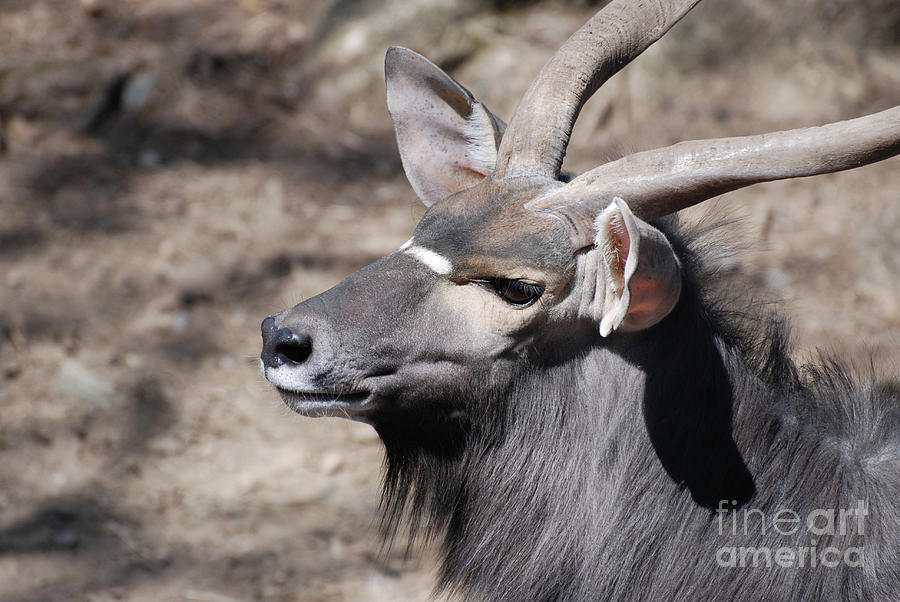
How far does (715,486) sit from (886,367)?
256cm

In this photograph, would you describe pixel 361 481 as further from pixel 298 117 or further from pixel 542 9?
pixel 542 9

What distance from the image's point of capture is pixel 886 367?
5.11 m

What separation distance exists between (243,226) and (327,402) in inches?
153

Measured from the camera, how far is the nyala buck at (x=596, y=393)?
9.31 feet

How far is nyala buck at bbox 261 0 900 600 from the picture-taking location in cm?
284

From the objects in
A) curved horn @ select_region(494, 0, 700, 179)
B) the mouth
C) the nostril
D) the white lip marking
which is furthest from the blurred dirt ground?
the nostril

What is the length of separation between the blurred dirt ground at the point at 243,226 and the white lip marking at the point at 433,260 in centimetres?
115

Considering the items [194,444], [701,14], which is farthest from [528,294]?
[701,14]

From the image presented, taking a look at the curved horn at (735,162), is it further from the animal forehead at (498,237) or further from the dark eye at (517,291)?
the dark eye at (517,291)

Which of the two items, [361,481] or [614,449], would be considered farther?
[361,481]

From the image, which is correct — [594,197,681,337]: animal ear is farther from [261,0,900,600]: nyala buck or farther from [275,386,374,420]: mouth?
[275,386,374,420]: mouth

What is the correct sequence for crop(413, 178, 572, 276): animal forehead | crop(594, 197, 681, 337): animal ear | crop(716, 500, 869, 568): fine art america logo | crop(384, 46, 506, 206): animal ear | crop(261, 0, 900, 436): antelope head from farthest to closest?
crop(384, 46, 506, 206): animal ear, crop(716, 500, 869, 568): fine art america logo, crop(413, 178, 572, 276): animal forehead, crop(261, 0, 900, 436): antelope head, crop(594, 197, 681, 337): animal ear

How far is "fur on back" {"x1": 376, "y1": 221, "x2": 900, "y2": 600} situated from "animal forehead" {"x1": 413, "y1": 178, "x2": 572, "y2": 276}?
11.2 inches

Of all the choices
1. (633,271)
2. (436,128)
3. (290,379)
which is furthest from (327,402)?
(436,128)
